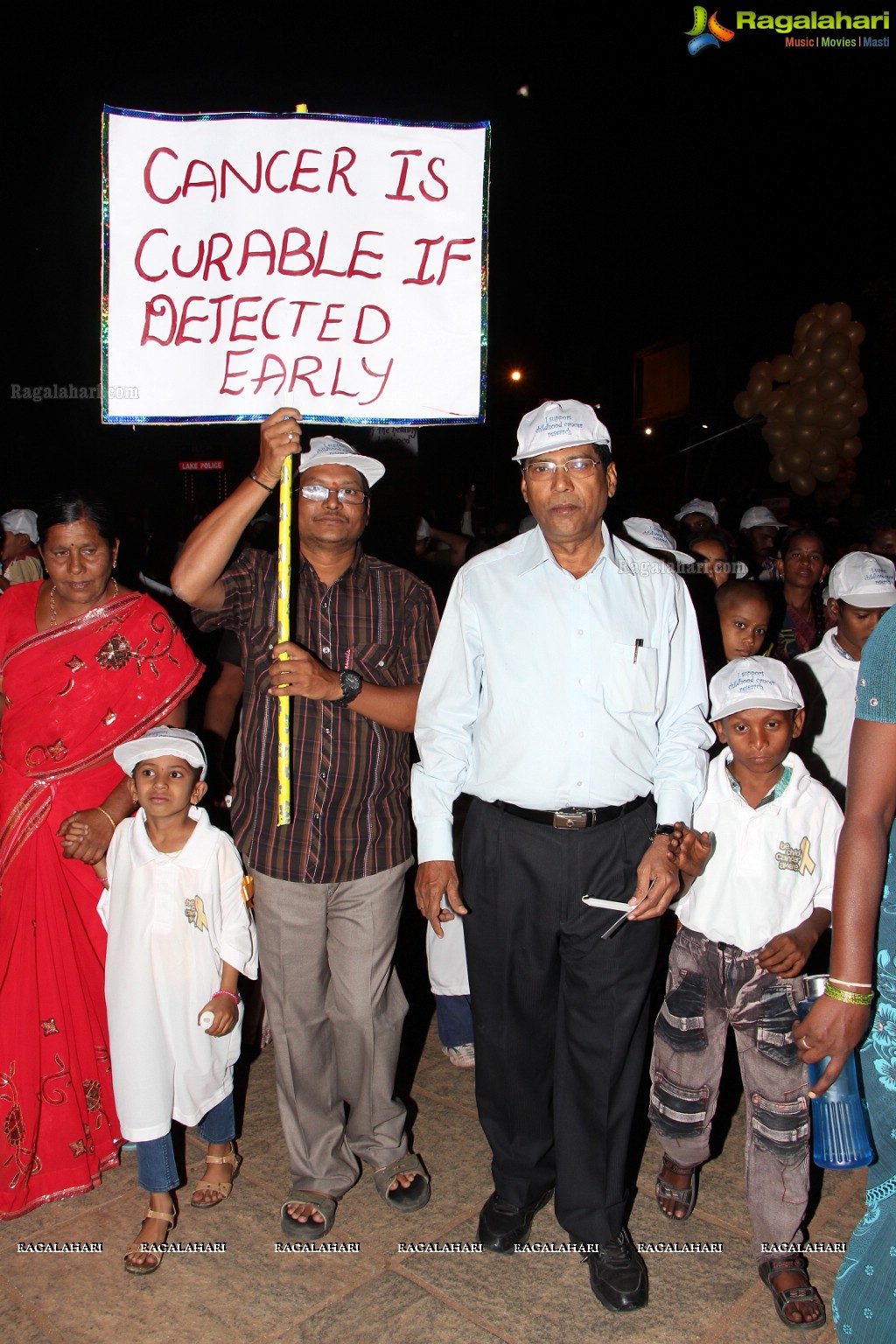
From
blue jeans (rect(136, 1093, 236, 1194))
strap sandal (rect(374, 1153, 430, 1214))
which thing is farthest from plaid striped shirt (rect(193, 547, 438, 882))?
strap sandal (rect(374, 1153, 430, 1214))

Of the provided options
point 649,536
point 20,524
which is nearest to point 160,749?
point 649,536

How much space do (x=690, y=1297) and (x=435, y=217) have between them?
3096mm

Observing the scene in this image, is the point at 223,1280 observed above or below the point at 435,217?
below

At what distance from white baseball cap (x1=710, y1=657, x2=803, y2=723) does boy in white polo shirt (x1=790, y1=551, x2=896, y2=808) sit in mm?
942

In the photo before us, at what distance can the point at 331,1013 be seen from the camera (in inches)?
122

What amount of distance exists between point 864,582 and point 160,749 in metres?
2.57

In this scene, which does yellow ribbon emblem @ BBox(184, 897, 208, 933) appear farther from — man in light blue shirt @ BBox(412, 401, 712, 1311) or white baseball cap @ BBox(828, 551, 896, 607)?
white baseball cap @ BBox(828, 551, 896, 607)

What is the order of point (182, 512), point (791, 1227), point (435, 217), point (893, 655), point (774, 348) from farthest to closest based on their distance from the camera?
point (182, 512)
point (774, 348)
point (435, 217)
point (791, 1227)
point (893, 655)

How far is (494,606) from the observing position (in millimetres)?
2775

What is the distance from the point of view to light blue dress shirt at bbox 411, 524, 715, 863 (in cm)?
267

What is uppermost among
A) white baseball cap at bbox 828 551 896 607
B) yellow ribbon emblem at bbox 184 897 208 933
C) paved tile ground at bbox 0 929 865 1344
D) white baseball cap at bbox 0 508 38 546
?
white baseball cap at bbox 0 508 38 546

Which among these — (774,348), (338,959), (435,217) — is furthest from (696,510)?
(774,348)

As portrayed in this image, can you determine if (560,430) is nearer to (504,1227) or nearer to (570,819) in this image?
(570,819)

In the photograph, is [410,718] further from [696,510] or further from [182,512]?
[182,512]
